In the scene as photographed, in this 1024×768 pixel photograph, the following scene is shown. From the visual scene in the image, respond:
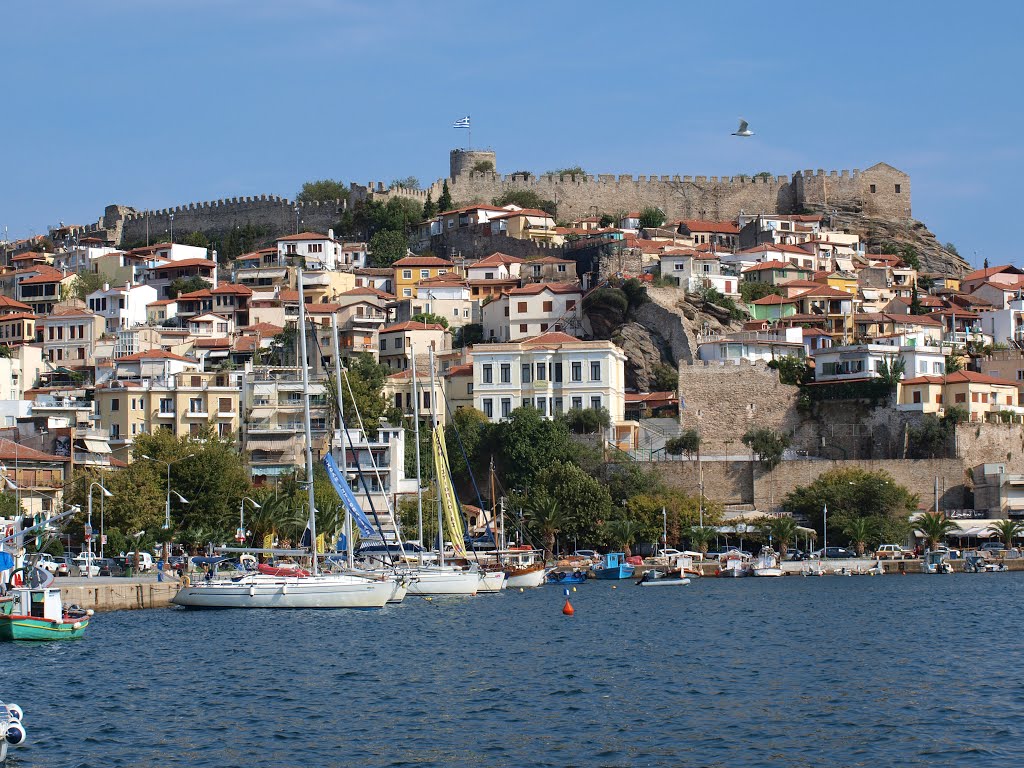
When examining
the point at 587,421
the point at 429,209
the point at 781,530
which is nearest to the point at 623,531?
the point at 781,530

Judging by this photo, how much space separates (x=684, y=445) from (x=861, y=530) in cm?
870

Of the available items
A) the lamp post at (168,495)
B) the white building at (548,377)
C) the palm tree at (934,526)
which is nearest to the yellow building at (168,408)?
the white building at (548,377)

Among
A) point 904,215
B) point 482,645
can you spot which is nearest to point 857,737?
point 482,645

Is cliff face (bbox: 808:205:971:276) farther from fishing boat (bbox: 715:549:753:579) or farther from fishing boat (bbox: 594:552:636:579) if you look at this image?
fishing boat (bbox: 594:552:636:579)

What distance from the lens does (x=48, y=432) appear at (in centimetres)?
6519

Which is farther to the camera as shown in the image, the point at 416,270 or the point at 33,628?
the point at 416,270

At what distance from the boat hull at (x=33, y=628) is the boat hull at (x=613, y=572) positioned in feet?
89.6

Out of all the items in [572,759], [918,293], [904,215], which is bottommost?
[572,759]

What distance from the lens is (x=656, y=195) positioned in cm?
10488

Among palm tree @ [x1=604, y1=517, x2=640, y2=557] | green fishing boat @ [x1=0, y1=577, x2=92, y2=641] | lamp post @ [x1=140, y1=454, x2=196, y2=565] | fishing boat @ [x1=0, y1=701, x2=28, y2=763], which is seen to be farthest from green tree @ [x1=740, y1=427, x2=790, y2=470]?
fishing boat @ [x1=0, y1=701, x2=28, y2=763]

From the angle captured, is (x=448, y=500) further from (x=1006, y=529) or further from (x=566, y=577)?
(x=1006, y=529)

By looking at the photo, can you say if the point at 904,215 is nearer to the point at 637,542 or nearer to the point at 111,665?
the point at 637,542

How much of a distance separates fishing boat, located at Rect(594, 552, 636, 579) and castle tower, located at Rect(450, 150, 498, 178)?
165 ft

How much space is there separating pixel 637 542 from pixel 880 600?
57.6 ft
